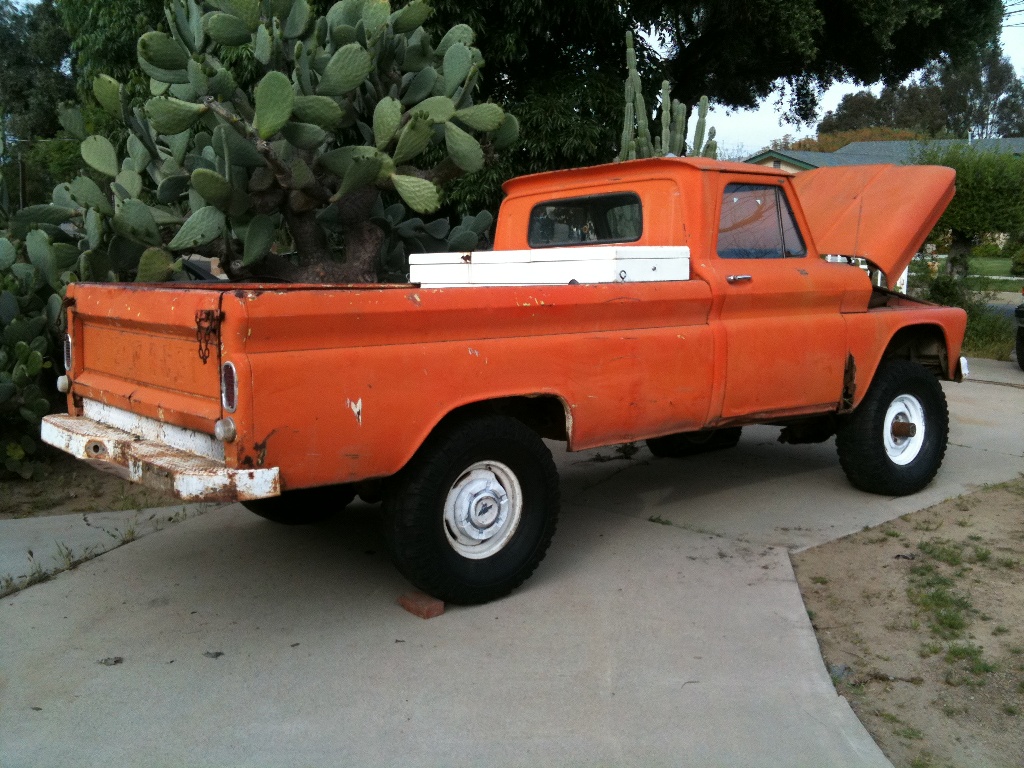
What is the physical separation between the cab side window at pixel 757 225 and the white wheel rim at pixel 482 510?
1830 mm

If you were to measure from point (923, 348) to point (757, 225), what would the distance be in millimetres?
1751

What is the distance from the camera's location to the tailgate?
3.84m

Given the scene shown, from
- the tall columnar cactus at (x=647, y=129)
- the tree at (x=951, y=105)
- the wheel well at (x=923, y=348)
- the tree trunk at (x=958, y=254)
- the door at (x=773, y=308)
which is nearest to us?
the door at (x=773, y=308)

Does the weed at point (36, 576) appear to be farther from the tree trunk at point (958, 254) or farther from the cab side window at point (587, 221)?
the tree trunk at point (958, 254)

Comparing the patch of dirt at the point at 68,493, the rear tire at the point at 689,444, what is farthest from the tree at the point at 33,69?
the rear tire at the point at 689,444

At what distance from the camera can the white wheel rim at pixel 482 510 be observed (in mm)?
4383

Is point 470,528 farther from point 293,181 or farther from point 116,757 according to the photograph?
point 293,181

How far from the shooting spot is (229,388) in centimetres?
370

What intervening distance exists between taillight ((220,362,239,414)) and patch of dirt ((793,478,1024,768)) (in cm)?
248

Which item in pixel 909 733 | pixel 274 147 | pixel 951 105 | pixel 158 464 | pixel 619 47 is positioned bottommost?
pixel 909 733

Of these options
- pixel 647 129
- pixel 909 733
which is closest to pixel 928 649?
pixel 909 733

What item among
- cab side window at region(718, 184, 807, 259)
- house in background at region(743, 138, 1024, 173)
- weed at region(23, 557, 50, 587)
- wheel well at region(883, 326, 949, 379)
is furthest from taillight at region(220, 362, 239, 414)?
house in background at region(743, 138, 1024, 173)

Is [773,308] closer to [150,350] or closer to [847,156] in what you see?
[150,350]

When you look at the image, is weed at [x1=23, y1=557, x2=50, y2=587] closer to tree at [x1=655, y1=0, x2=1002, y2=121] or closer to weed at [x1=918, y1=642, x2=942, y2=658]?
weed at [x1=918, y1=642, x2=942, y2=658]
